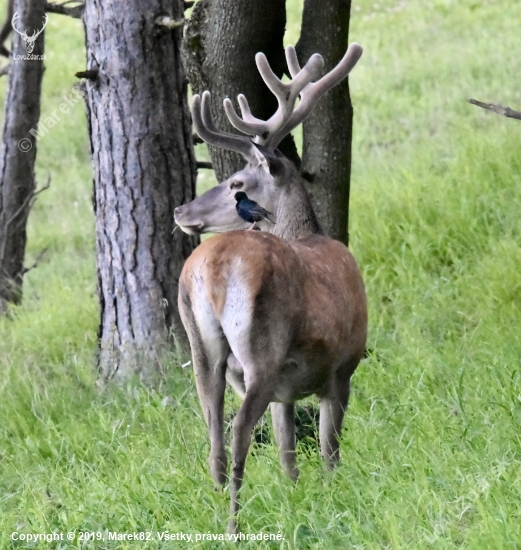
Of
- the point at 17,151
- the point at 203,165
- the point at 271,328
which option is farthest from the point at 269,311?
the point at 17,151

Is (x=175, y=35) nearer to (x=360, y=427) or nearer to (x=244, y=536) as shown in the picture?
(x=360, y=427)

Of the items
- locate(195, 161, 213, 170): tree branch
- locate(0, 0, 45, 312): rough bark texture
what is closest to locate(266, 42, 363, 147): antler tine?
locate(195, 161, 213, 170): tree branch

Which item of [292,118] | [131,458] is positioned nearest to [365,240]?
[292,118]

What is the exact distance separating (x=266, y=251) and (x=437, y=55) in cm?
863

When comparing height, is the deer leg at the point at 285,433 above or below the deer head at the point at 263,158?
below

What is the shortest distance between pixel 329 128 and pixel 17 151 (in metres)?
3.14

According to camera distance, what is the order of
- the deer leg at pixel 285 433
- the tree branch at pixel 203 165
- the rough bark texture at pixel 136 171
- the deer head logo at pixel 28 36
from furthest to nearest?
the deer head logo at pixel 28 36
the tree branch at pixel 203 165
the rough bark texture at pixel 136 171
the deer leg at pixel 285 433

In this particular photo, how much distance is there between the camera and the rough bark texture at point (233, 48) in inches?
201

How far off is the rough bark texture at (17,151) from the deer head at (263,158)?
135 inches

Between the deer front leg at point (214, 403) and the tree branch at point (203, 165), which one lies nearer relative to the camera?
the deer front leg at point (214, 403)

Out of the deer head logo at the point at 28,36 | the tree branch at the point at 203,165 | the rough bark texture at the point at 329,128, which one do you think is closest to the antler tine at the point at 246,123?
the rough bark texture at the point at 329,128

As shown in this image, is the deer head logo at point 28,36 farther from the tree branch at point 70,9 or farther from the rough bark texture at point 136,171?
the rough bark texture at point 136,171

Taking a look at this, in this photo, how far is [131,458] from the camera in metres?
4.23

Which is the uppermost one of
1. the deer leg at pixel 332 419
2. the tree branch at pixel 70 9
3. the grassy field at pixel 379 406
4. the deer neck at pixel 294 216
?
the tree branch at pixel 70 9
